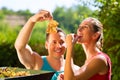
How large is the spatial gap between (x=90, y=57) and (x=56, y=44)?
19.3 inches

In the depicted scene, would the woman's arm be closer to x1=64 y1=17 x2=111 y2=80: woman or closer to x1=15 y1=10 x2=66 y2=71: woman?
x1=15 y1=10 x2=66 y2=71: woman

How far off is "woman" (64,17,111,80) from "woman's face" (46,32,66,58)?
0.41 meters

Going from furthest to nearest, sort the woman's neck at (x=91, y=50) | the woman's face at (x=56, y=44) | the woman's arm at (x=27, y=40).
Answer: the woman's face at (x=56, y=44) < the woman's arm at (x=27, y=40) < the woman's neck at (x=91, y=50)

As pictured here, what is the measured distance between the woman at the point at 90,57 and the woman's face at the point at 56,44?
0.41 m

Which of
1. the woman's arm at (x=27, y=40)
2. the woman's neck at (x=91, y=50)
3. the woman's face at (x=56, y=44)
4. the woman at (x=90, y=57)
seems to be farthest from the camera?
the woman's face at (x=56, y=44)

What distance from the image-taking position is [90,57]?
2178mm

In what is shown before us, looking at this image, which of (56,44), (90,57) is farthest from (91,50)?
(56,44)

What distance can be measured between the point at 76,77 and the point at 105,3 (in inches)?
121

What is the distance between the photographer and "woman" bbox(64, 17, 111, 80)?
2.04m

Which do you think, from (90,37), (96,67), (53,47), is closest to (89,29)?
(90,37)

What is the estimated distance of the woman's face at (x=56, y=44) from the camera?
2605 mm

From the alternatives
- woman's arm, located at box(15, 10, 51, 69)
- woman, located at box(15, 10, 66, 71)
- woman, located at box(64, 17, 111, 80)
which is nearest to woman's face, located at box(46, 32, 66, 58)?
woman, located at box(15, 10, 66, 71)

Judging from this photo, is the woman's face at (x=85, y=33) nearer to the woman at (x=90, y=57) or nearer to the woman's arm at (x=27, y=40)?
the woman at (x=90, y=57)

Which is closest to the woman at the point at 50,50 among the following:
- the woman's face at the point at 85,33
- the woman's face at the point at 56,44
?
the woman's face at the point at 56,44
